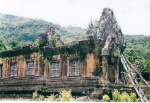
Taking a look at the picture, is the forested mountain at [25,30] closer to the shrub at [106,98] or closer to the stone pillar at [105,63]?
the stone pillar at [105,63]

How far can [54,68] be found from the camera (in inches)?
591

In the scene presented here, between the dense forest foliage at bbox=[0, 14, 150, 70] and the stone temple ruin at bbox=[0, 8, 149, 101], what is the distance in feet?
1.19

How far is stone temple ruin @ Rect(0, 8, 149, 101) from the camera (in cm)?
1342

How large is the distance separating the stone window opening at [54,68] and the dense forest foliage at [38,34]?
1142mm

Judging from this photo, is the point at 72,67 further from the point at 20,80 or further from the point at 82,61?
the point at 20,80

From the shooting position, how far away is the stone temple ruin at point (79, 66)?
13.4 metres

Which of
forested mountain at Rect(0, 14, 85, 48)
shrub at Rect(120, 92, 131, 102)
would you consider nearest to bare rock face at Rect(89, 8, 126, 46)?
forested mountain at Rect(0, 14, 85, 48)

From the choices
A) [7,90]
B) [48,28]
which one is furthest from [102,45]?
[7,90]

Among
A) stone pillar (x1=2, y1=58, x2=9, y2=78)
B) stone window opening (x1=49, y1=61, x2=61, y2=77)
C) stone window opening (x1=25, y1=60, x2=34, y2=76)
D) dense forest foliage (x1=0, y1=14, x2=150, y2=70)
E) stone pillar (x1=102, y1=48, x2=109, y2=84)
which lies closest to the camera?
stone pillar (x1=102, y1=48, x2=109, y2=84)

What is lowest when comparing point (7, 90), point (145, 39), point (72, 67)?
point (7, 90)

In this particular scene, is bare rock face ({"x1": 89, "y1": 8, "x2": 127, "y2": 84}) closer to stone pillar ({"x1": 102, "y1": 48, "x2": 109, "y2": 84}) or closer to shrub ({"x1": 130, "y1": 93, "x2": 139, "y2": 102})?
stone pillar ({"x1": 102, "y1": 48, "x2": 109, "y2": 84})

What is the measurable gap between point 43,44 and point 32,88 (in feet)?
6.56

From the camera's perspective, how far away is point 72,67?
14.3 metres

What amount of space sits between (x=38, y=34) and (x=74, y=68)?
2337 millimetres
